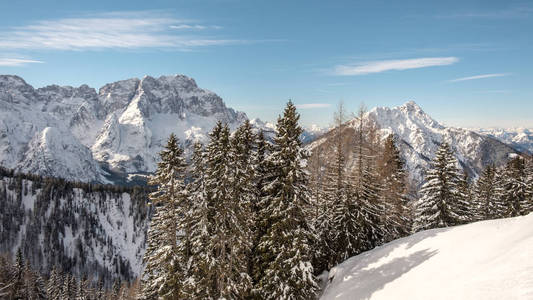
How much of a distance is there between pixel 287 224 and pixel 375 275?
739 cm

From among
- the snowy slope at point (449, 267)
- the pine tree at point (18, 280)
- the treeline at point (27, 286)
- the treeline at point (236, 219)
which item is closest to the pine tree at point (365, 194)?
the snowy slope at point (449, 267)

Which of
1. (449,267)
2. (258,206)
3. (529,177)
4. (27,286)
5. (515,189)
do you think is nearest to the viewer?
(449,267)

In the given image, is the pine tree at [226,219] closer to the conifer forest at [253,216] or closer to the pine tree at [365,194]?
the conifer forest at [253,216]

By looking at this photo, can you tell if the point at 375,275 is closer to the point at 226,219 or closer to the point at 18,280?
the point at 226,219

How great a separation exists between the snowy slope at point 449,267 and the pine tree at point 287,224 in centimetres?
393

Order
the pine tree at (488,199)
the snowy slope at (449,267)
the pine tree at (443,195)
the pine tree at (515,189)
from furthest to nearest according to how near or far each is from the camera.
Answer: the pine tree at (488,199)
the pine tree at (515,189)
the pine tree at (443,195)
the snowy slope at (449,267)

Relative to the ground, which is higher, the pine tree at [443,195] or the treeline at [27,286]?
the pine tree at [443,195]

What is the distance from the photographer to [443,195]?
3353 cm

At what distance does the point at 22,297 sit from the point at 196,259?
178 ft

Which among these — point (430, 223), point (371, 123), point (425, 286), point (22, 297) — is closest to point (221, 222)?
point (425, 286)

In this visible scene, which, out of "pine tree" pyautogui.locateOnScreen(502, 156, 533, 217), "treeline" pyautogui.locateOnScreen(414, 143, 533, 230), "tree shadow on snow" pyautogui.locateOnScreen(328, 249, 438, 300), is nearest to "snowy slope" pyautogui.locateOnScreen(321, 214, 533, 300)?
"tree shadow on snow" pyautogui.locateOnScreen(328, 249, 438, 300)

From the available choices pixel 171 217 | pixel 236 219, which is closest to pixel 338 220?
pixel 236 219

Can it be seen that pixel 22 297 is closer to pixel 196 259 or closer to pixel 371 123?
pixel 196 259

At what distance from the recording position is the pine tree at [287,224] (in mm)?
22625
